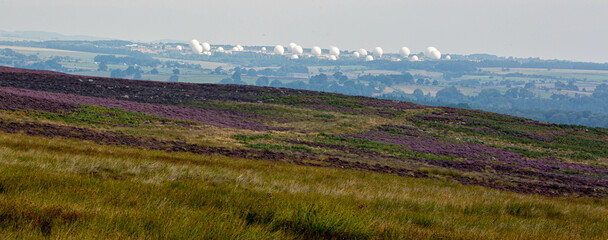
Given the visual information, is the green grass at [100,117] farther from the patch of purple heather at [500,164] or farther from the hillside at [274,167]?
the patch of purple heather at [500,164]

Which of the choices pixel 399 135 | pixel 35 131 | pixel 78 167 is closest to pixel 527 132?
pixel 399 135

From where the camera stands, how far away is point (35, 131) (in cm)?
2530

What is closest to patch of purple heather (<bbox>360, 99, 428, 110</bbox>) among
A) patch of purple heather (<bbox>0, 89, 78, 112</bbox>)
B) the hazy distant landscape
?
the hazy distant landscape

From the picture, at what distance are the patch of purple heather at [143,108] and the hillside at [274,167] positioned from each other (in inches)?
12.3

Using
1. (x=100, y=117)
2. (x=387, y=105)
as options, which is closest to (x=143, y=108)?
(x=100, y=117)

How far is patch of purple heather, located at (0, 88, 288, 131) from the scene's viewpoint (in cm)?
3866

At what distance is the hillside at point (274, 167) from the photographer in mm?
4973

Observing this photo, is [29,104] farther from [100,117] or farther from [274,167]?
[274,167]

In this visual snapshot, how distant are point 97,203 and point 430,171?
26528 mm

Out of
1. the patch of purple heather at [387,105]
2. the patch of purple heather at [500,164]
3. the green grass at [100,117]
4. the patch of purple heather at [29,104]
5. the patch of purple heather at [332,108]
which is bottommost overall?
the patch of purple heather at [500,164]

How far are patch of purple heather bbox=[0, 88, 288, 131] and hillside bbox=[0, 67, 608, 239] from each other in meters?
0.31

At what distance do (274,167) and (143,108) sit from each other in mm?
31385

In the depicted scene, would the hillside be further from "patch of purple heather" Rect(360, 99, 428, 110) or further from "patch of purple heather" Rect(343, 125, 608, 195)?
"patch of purple heather" Rect(360, 99, 428, 110)

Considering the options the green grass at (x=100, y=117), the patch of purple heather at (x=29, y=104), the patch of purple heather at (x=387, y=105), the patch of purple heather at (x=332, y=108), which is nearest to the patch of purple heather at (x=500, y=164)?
the patch of purple heather at (x=332, y=108)
